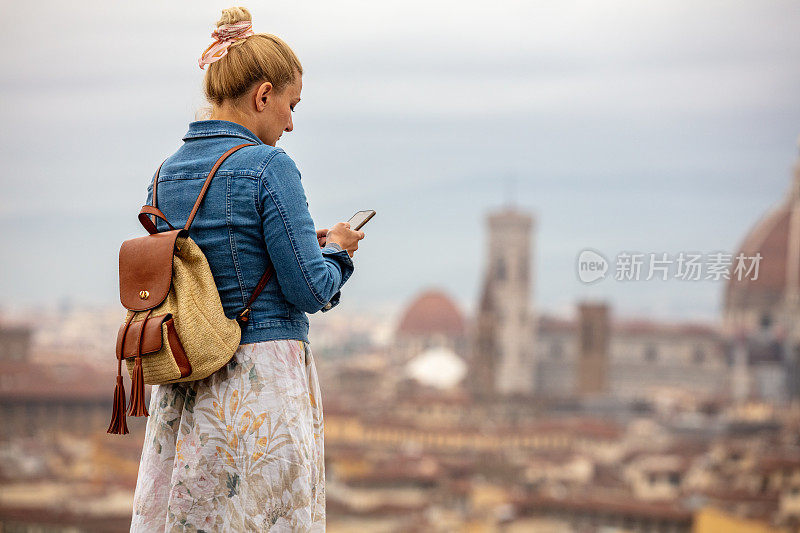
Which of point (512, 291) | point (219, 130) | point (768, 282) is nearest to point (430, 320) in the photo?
point (512, 291)

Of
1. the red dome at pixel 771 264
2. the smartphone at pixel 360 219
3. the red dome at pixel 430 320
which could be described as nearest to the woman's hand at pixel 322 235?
the smartphone at pixel 360 219

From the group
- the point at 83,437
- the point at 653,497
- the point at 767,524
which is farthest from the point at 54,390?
the point at 767,524

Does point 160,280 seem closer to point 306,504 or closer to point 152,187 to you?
point 152,187

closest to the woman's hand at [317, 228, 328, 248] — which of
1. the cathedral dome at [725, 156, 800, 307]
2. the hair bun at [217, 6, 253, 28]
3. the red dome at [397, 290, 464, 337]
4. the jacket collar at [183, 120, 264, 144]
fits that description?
the jacket collar at [183, 120, 264, 144]

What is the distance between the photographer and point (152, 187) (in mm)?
1407

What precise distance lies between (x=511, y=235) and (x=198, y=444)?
4779 cm

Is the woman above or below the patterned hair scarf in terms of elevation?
below

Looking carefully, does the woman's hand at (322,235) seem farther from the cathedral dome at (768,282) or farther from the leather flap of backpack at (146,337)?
the cathedral dome at (768,282)

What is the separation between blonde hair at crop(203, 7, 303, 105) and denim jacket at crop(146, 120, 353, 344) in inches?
2.7

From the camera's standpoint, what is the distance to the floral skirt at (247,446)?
1350 mm

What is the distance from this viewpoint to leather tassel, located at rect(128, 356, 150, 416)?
4.28 ft

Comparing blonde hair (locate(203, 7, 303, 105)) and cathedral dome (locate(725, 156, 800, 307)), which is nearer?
blonde hair (locate(203, 7, 303, 105))

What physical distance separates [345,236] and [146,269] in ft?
0.80

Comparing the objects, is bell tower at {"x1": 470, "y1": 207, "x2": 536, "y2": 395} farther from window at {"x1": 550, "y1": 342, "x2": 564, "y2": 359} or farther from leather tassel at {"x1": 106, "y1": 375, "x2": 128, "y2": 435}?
leather tassel at {"x1": 106, "y1": 375, "x2": 128, "y2": 435}
